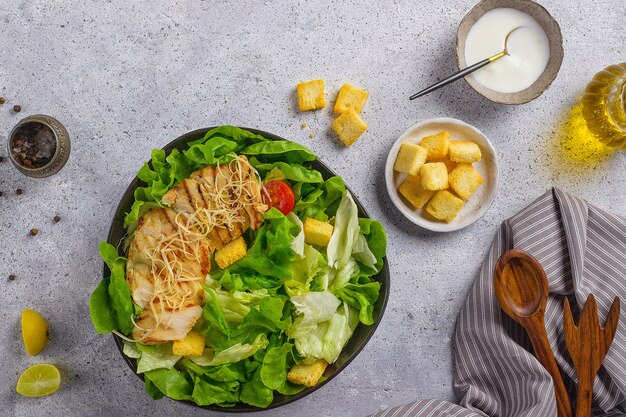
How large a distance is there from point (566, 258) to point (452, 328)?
0.63 meters

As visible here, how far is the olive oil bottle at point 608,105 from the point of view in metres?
3.09

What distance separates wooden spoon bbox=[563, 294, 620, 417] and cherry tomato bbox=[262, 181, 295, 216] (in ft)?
4.53

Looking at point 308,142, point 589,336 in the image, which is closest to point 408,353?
point 589,336

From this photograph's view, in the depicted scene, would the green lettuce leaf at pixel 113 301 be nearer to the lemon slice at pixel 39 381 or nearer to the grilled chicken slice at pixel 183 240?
the grilled chicken slice at pixel 183 240

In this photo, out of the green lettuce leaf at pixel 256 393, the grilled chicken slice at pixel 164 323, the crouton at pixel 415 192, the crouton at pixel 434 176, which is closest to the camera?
the grilled chicken slice at pixel 164 323

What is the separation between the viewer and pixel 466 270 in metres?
3.27

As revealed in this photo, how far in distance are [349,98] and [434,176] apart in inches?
21.5

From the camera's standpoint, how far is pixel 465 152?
3.05 metres

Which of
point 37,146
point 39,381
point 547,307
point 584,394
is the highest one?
point 37,146

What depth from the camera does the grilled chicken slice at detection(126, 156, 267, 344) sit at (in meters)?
2.67

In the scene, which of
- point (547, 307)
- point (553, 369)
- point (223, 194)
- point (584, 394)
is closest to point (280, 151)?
point (223, 194)

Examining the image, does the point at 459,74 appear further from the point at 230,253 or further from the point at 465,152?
the point at 230,253

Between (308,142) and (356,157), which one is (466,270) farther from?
(308,142)

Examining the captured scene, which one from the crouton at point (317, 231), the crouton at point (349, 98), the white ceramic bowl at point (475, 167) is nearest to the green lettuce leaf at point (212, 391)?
the crouton at point (317, 231)
